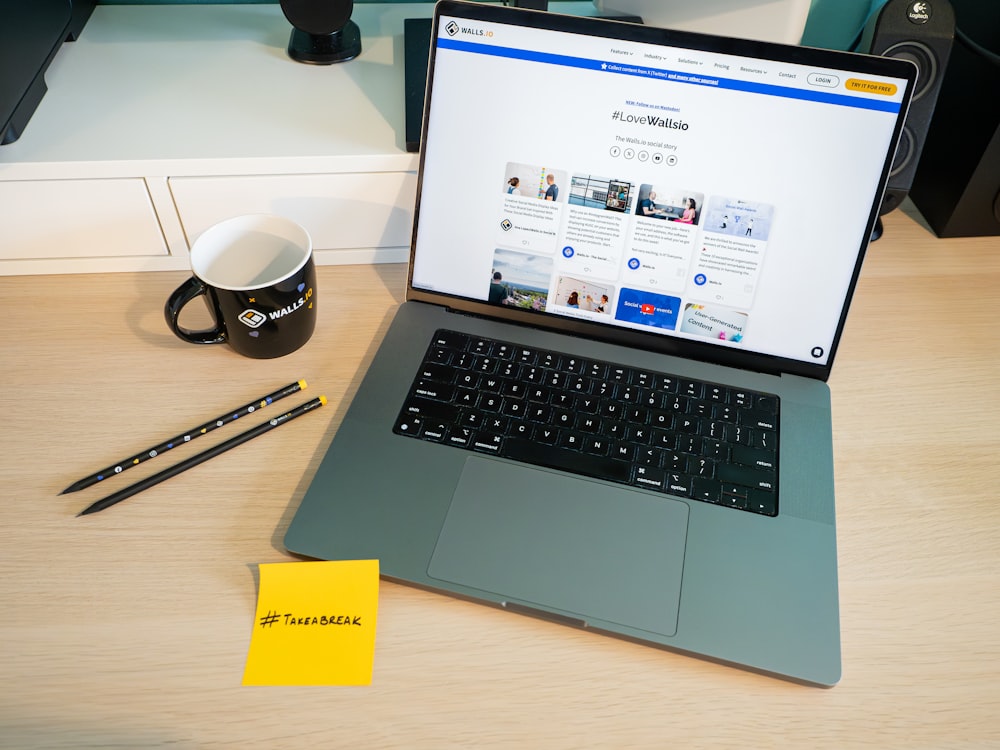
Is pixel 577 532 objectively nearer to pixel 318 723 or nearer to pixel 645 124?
pixel 318 723

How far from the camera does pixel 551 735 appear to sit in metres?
0.56

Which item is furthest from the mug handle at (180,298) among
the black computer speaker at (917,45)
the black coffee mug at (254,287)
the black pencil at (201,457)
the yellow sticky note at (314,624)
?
the black computer speaker at (917,45)

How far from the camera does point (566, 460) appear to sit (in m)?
0.71

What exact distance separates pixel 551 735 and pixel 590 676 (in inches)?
2.1

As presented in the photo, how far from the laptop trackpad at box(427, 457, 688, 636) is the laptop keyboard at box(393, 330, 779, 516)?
2 centimetres

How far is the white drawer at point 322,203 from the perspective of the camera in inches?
34.1

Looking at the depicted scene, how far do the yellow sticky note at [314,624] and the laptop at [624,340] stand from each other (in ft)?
0.06

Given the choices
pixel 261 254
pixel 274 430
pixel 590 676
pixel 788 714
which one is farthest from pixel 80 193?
pixel 788 714

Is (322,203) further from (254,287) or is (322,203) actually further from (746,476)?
(746,476)

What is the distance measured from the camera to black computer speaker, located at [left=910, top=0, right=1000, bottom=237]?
0.92 m

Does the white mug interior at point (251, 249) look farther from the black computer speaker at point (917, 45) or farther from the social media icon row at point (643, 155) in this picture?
the black computer speaker at point (917, 45)

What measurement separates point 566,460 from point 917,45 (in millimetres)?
622

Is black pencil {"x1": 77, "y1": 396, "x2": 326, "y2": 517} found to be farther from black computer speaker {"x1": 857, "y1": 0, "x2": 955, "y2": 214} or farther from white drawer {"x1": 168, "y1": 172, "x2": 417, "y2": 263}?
black computer speaker {"x1": 857, "y1": 0, "x2": 955, "y2": 214}

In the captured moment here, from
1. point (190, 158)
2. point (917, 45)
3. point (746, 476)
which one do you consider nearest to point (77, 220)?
point (190, 158)
